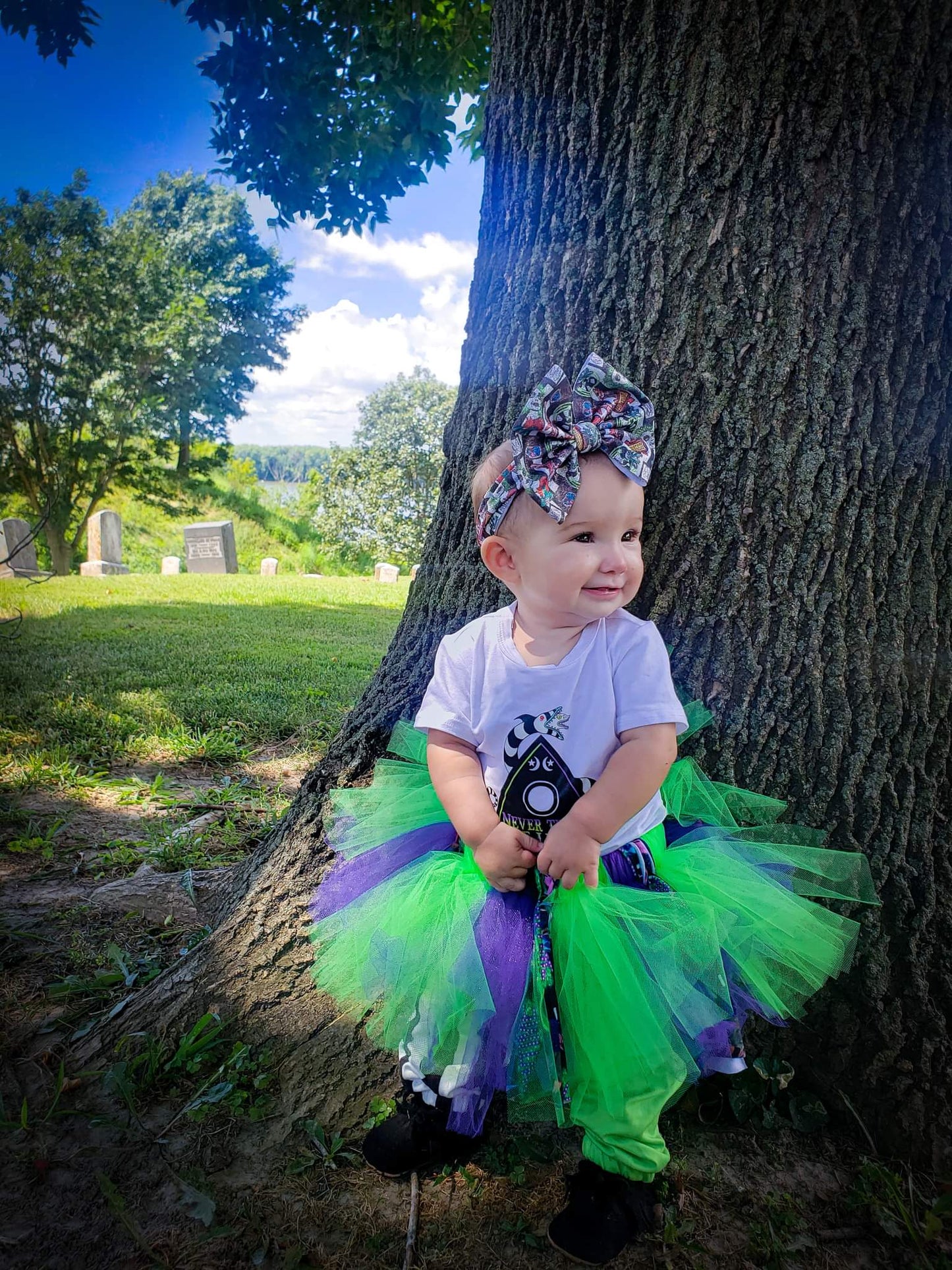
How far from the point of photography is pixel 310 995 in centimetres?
177

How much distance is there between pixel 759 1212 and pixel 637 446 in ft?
5.03

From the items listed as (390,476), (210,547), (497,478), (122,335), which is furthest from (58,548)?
(497,478)

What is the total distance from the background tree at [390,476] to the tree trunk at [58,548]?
9542 mm

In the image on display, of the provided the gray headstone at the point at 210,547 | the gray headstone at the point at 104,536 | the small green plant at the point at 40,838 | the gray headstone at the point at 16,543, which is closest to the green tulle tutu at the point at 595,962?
the small green plant at the point at 40,838

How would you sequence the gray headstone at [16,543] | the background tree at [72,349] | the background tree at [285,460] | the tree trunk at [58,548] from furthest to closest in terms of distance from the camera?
the background tree at [285,460] < the tree trunk at [58,548] < the background tree at [72,349] < the gray headstone at [16,543]

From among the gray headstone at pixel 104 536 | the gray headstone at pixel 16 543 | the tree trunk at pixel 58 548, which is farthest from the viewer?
the tree trunk at pixel 58 548

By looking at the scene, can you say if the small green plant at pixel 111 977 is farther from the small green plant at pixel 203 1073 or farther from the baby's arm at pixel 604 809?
the baby's arm at pixel 604 809

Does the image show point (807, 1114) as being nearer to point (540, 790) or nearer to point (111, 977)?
point (540, 790)

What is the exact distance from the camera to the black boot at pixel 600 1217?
1.32m

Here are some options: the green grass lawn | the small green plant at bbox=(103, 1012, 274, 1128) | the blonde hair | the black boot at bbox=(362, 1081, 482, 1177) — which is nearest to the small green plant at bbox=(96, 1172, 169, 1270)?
the small green plant at bbox=(103, 1012, 274, 1128)

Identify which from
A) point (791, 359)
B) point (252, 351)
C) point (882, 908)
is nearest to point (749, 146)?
point (791, 359)

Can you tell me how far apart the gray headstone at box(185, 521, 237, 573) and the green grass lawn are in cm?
617

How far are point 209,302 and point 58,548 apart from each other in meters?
8.66

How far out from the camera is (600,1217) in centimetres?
135
